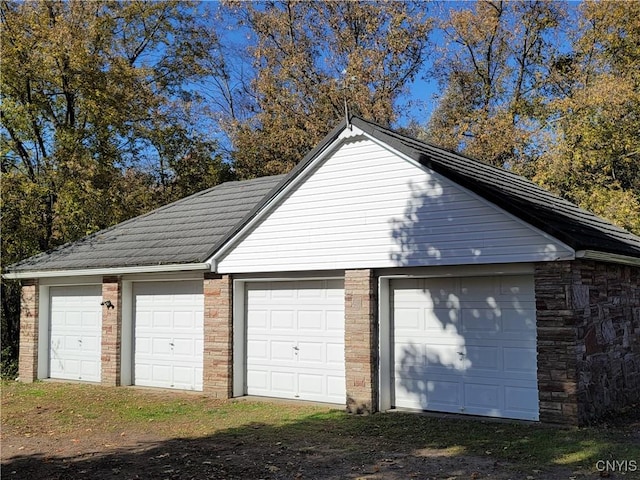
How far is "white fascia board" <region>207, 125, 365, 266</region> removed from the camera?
455 inches

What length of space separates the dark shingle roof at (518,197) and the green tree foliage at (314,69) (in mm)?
12868

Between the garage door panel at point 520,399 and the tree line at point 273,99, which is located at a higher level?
the tree line at point 273,99

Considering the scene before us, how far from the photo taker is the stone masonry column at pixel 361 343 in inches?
435

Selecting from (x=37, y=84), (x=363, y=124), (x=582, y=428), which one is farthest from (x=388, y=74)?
(x=582, y=428)

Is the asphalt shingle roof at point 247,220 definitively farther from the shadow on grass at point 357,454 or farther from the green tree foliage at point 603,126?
the green tree foliage at point 603,126

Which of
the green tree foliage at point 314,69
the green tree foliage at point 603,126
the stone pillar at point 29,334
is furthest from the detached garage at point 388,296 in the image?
the green tree foliage at point 314,69

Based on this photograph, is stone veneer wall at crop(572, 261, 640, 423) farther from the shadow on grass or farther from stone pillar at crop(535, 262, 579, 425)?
the shadow on grass

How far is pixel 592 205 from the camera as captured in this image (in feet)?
70.3

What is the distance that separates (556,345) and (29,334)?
41.4 feet

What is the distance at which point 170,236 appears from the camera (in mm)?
15047

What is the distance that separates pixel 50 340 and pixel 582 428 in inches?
496

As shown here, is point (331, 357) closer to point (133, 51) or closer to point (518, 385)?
point (518, 385)

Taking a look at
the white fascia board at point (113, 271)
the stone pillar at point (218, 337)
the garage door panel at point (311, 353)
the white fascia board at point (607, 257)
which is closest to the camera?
the white fascia board at point (607, 257)

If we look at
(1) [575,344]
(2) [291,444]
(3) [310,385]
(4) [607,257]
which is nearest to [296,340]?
(3) [310,385]
